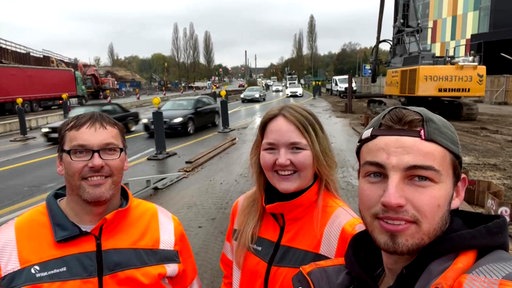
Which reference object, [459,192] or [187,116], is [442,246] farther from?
[187,116]

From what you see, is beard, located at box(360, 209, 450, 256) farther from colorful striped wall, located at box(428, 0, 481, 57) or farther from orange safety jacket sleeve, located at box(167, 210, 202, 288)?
colorful striped wall, located at box(428, 0, 481, 57)

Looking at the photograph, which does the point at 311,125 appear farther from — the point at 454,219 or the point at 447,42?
the point at 447,42

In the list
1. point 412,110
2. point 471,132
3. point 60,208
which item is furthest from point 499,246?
point 471,132

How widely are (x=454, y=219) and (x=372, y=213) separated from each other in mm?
262

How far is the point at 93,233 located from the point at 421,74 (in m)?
14.2

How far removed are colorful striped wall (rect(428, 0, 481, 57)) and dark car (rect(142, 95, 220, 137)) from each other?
3186cm

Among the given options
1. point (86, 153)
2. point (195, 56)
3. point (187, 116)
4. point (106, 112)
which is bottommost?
point (187, 116)

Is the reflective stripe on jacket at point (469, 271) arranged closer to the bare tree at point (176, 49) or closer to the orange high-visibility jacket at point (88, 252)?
the orange high-visibility jacket at point (88, 252)

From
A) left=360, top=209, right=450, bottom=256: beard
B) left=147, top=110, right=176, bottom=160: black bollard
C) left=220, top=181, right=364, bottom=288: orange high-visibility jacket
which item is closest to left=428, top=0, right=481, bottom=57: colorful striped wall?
left=147, top=110, right=176, bottom=160: black bollard

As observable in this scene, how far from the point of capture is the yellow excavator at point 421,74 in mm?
14031

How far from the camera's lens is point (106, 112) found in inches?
584

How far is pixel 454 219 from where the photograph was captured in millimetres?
1240

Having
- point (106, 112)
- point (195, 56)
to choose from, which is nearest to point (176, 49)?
point (195, 56)

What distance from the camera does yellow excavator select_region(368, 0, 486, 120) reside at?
1403cm
